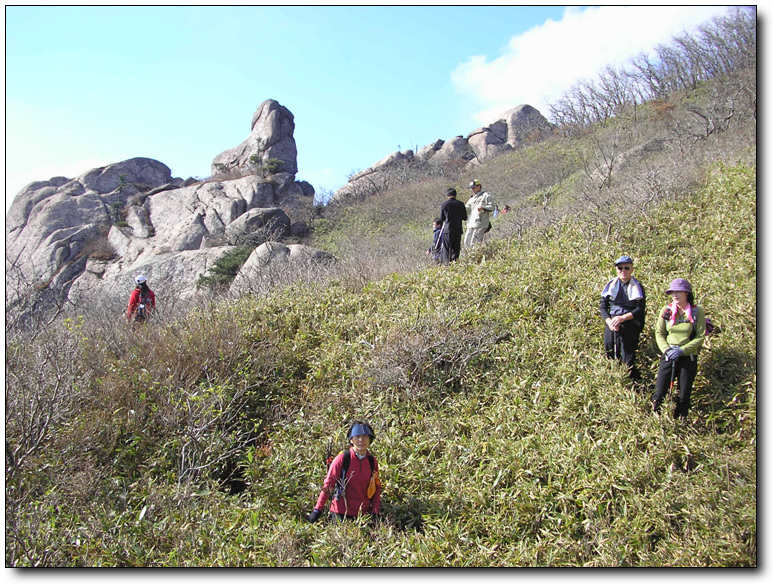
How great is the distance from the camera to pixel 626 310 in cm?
560

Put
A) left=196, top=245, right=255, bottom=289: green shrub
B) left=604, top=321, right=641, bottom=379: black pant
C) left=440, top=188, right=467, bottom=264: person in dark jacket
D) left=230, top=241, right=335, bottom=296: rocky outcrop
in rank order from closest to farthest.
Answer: left=604, top=321, right=641, bottom=379: black pant < left=440, top=188, right=467, bottom=264: person in dark jacket < left=230, top=241, right=335, bottom=296: rocky outcrop < left=196, top=245, right=255, bottom=289: green shrub

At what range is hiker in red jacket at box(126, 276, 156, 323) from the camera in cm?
926

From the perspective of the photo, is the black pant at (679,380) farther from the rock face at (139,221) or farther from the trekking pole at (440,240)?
the rock face at (139,221)

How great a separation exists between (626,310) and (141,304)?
7.80 meters

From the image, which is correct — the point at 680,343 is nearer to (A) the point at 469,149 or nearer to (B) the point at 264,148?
(B) the point at 264,148

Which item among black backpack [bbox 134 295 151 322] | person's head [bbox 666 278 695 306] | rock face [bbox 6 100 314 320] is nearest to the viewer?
person's head [bbox 666 278 695 306]

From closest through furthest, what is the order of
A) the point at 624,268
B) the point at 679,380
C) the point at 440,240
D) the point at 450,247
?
the point at 679,380 < the point at 624,268 < the point at 450,247 < the point at 440,240

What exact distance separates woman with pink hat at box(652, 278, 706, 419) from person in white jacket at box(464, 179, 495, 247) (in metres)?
5.26

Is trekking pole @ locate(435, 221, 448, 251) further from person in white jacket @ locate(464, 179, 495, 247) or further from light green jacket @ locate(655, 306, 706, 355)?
light green jacket @ locate(655, 306, 706, 355)

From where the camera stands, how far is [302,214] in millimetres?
25328

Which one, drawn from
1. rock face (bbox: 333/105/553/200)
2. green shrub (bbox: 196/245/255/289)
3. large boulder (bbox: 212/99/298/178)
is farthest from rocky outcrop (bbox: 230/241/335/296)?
rock face (bbox: 333/105/553/200)

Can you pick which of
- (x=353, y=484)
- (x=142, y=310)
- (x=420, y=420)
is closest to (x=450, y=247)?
(x=420, y=420)

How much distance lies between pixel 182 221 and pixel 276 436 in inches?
776

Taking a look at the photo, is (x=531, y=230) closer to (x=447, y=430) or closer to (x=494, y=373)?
(x=494, y=373)
